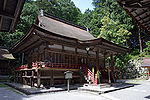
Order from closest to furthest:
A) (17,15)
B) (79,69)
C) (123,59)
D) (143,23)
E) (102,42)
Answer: (17,15) < (143,23) < (102,42) < (79,69) < (123,59)

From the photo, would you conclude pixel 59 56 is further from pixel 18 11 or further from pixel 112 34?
pixel 112 34

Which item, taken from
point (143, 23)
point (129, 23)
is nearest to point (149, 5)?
point (143, 23)

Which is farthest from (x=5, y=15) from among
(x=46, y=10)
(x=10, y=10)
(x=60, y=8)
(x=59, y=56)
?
(x=60, y=8)

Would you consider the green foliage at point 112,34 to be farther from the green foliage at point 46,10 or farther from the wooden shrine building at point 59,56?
the green foliage at point 46,10

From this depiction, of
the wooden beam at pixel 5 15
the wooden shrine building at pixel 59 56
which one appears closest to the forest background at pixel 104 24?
the wooden shrine building at pixel 59 56

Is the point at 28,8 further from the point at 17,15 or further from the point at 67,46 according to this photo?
the point at 17,15

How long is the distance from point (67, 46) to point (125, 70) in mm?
15395

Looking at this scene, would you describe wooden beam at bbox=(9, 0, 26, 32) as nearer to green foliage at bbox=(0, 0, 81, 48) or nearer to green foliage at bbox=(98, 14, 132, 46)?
green foliage at bbox=(98, 14, 132, 46)

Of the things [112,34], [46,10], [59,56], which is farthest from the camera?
[46,10]

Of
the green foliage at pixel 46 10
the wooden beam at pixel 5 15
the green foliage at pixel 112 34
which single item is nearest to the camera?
the wooden beam at pixel 5 15

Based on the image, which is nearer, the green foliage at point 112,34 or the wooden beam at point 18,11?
the wooden beam at point 18,11

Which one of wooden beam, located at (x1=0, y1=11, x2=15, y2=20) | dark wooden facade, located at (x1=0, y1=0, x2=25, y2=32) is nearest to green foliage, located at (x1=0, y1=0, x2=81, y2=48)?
dark wooden facade, located at (x1=0, y1=0, x2=25, y2=32)

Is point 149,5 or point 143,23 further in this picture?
point 143,23

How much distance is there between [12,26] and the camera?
5.38 m
